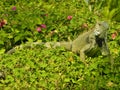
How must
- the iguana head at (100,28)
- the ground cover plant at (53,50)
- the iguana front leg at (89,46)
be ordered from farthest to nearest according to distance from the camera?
the iguana front leg at (89,46)
the iguana head at (100,28)
the ground cover plant at (53,50)

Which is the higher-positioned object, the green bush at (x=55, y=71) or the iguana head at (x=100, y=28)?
the iguana head at (x=100, y=28)

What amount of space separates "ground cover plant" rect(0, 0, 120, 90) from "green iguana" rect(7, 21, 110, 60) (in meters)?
0.15

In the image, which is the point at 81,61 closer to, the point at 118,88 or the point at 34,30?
the point at 118,88

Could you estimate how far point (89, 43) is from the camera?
22.5 ft

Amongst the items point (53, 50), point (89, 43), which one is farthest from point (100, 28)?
point (53, 50)

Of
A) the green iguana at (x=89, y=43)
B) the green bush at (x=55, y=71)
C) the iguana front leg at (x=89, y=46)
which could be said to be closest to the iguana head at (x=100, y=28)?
Answer: the green iguana at (x=89, y=43)

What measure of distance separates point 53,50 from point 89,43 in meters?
0.75

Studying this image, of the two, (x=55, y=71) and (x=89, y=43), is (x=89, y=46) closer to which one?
(x=89, y=43)

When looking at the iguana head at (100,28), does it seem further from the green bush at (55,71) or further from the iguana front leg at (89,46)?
the green bush at (55,71)

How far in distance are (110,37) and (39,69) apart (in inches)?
86.5

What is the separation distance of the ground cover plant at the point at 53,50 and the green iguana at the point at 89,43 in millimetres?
152

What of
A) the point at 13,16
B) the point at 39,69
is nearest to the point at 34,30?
the point at 13,16

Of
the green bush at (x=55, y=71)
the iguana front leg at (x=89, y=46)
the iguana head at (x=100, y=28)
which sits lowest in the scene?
the green bush at (x=55, y=71)

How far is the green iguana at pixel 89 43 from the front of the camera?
21.6 ft
